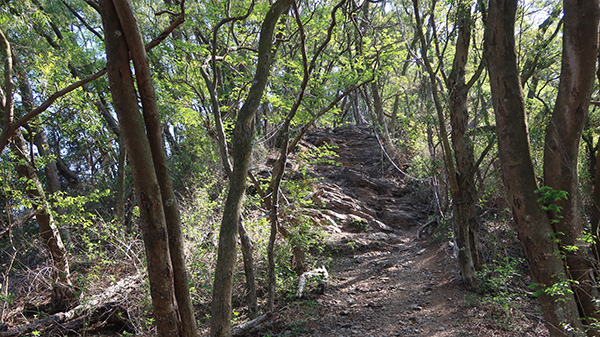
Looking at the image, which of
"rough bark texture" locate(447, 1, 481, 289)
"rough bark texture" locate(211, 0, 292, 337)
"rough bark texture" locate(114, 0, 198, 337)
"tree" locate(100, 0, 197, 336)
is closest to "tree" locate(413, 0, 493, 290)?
"rough bark texture" locate(447, 1, 481, 289)

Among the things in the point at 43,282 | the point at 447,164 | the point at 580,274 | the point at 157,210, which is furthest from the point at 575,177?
the point at 43,282

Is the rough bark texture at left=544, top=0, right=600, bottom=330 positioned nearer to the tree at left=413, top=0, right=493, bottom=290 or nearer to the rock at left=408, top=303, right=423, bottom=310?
the tree at left=413, top=0, right=493, bottom=290

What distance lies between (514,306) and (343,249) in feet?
15.5

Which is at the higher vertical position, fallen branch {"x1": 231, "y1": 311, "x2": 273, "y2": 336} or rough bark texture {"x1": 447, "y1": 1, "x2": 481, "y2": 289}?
rough bark texture {"x1": 447, "y1": 1, "x2": 481, "y2": 289}

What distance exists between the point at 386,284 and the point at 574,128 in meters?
4.99

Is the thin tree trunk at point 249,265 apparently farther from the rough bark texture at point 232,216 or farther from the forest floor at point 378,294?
the rough bark texture at point 232,216

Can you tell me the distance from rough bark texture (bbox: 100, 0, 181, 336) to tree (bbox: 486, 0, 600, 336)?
11.5ft

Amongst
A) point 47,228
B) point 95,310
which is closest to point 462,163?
point 95,310

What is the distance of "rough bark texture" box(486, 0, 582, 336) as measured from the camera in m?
3.29

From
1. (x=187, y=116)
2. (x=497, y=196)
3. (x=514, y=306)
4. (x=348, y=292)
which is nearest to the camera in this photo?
(x=514, y=306)

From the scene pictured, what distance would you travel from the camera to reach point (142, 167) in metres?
2.29

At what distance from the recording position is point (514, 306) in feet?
16.9

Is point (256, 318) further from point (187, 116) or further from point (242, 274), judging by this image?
point (187, 116)

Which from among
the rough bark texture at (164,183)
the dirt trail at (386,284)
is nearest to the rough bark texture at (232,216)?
the rough bark texture at (164,183)
